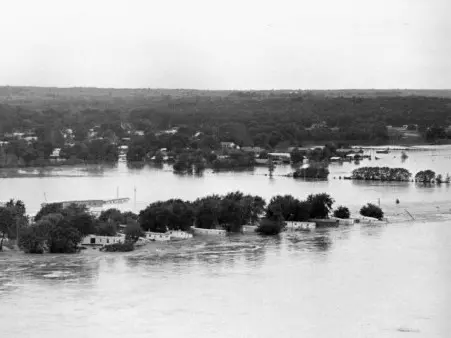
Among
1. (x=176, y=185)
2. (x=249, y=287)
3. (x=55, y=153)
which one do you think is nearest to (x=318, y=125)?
(x=55, y=153)

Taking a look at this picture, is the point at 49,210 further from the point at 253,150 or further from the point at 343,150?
the point at 343,150

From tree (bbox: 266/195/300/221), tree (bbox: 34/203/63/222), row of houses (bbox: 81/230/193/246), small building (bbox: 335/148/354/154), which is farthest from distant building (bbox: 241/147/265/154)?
row of houses (bbox: 81/230/193/246)

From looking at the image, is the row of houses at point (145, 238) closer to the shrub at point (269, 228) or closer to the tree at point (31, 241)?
the tree at point (31, 241)

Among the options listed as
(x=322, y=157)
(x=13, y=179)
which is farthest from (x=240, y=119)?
(x=13, y=179)

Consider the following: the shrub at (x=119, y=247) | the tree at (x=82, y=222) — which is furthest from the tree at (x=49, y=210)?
the shrub at (x=119, y=247)

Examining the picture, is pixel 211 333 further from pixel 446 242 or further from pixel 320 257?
pixel 446 242

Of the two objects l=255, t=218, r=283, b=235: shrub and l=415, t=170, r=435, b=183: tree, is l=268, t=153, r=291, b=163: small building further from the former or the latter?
l=255, t=218, r=283, b=235: shrub

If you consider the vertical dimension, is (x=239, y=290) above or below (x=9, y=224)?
below

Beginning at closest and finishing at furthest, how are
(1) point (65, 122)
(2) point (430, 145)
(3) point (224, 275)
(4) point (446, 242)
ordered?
1. (3) point (224, 275)
2. (4) point (446, 242)
3. (2) point (430, 145)
4. (1) point (65, 122)
